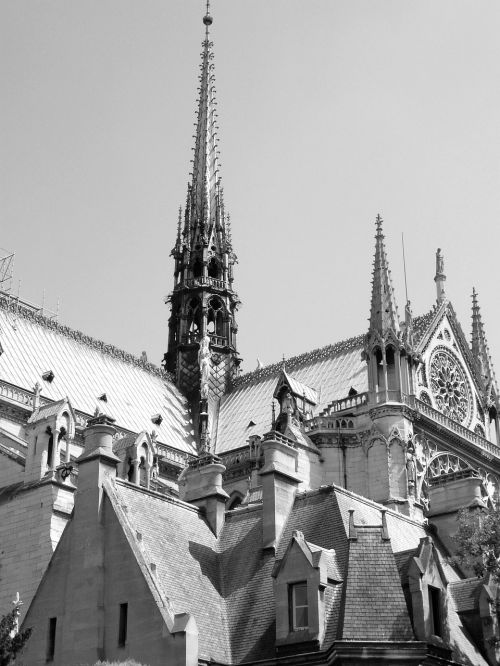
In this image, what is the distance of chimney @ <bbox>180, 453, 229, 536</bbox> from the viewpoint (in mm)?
31766

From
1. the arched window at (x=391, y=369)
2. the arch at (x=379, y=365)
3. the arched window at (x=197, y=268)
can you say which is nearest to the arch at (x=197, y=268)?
the arched window at (x=197, y=268)

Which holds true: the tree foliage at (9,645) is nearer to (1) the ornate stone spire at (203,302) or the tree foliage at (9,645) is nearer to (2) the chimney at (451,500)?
(2) the chimney at (451,500)

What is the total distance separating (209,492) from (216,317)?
Answer: 47144mm

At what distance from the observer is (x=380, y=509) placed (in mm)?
32125

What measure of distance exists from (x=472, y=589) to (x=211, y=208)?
58211mm

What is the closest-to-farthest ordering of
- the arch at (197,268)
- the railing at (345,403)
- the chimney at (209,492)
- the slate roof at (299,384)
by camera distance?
1. the chimney at (209,492)
2. the railing at (345,403)
3. the slate roof at (299,384)
4. the arch at (197,268)

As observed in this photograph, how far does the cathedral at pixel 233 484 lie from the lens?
25.6m

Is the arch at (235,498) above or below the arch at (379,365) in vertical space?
below

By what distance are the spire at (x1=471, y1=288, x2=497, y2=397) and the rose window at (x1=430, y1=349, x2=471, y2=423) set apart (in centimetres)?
247

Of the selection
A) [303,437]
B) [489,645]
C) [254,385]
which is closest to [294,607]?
[489,645]

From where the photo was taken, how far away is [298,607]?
25.6 metres

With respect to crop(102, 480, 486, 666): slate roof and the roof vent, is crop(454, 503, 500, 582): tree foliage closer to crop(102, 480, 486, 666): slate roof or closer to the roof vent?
crop(102, 480, 486, 666): slate roof

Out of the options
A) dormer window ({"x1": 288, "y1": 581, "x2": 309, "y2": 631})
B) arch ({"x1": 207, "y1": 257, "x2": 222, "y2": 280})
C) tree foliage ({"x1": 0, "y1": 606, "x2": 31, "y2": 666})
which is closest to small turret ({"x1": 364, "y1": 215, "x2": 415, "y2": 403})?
arch ({"x1": 207, "y1": 257, "x2": 222, "y2": 280})

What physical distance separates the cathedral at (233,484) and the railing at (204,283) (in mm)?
97
